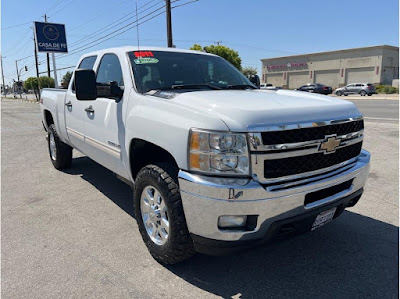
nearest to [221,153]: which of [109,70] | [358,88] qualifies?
[109,70]

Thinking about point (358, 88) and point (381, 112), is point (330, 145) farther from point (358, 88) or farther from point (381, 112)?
point (358, 88)

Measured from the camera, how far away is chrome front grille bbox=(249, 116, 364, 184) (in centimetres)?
213

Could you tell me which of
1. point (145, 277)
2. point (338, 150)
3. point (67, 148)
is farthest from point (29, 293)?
point (67, 148)

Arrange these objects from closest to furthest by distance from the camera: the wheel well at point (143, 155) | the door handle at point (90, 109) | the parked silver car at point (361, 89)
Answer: the wheel well at point (143, 155) < the door handle at point (90, 109) < the parked silver car at point (361, 89)

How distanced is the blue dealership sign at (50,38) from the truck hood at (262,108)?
3676 centimetres

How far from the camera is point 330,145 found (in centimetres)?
244

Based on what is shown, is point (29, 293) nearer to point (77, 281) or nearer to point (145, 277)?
point (77, 281)

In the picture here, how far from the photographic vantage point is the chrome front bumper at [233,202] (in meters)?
2.10

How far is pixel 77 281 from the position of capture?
259cm

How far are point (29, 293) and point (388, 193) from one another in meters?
4.42

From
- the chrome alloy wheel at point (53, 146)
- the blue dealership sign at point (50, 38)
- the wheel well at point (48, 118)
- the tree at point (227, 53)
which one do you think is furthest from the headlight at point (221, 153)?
the tree at point (227, 53)

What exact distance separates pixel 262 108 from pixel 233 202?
705 mm

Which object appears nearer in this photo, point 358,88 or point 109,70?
point 109,70

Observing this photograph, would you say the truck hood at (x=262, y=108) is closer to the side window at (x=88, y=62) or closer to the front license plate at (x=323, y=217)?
the front license plate at (x=323, y=217)
